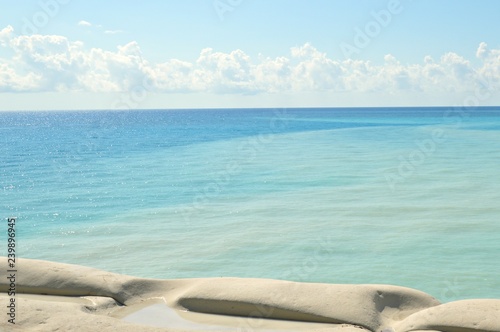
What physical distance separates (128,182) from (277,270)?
13.5 metres

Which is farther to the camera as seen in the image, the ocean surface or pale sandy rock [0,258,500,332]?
the ocean surface

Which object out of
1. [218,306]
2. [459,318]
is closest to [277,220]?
[218,306]

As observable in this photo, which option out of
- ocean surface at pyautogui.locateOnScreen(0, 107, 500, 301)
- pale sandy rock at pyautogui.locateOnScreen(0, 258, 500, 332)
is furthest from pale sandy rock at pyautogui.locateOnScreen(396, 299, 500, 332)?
ocean surface at pyautogui.locateOnScreen(0, 107, 500, 301)

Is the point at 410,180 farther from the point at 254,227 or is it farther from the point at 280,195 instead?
the point at 254,227

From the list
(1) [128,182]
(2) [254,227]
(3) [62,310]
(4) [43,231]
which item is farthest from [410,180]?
(3) [62,310]

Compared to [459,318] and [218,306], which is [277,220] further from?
[459,318]

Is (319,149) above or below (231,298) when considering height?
above

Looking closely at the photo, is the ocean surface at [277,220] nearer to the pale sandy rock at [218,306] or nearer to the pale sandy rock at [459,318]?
the pale sandy rock at [218,306]

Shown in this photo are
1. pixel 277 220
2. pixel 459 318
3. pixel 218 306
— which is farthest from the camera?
pixel 277 220

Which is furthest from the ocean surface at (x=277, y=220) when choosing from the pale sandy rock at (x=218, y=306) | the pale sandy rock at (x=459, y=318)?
the pale sandy rock at (x=459, y=318)

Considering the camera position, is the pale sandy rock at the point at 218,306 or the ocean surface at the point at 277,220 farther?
the ocean surface at the point at 277,220

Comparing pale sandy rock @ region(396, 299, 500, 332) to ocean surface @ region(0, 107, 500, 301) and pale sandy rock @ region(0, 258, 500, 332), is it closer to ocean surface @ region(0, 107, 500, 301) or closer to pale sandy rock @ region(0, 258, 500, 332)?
pale sandy rock @ region(0, 258, 500, 332)

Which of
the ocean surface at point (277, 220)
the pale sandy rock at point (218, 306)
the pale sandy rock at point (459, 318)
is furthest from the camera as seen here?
the ocean surface at point (277, 220)

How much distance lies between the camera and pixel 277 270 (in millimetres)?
11383
